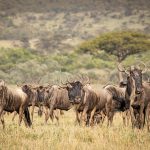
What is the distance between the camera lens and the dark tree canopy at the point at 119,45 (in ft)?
159

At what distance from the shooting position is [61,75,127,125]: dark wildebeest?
17.1 m

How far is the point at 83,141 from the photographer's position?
487 inches

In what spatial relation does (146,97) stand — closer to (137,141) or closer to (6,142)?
(137,141)

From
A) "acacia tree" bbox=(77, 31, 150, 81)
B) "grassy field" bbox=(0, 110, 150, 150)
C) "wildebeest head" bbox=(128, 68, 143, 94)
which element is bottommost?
"grassy field" bbox=(0, 110, 150, 150)

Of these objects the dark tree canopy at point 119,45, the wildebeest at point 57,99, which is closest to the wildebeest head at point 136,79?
the wildebeest at point 57,99

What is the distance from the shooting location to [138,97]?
49.3ft

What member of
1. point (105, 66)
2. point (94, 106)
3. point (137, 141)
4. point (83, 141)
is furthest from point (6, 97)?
point (105, 66)

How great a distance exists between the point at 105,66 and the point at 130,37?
5.76m

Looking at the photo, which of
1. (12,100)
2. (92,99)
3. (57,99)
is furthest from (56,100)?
(12,100)

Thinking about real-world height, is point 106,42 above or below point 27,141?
above

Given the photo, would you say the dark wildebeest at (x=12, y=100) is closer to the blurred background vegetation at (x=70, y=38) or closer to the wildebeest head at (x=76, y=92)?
the wildebeest head at (x=76, y=92)

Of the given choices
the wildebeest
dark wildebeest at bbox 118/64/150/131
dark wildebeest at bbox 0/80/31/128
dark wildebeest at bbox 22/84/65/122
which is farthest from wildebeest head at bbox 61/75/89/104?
dark wildebeest at bbox 22/84/65/122

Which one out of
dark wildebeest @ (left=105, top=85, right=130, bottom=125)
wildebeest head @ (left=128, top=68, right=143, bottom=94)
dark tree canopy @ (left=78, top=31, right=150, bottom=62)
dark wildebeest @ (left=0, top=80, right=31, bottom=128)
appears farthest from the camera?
dark tree canopy @ (left=78, top=31, right=150, bottom=62)

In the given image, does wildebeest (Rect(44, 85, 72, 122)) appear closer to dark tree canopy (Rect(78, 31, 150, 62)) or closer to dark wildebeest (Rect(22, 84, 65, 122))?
dark wildebeest (Rect(22, 84, 65, 122))
